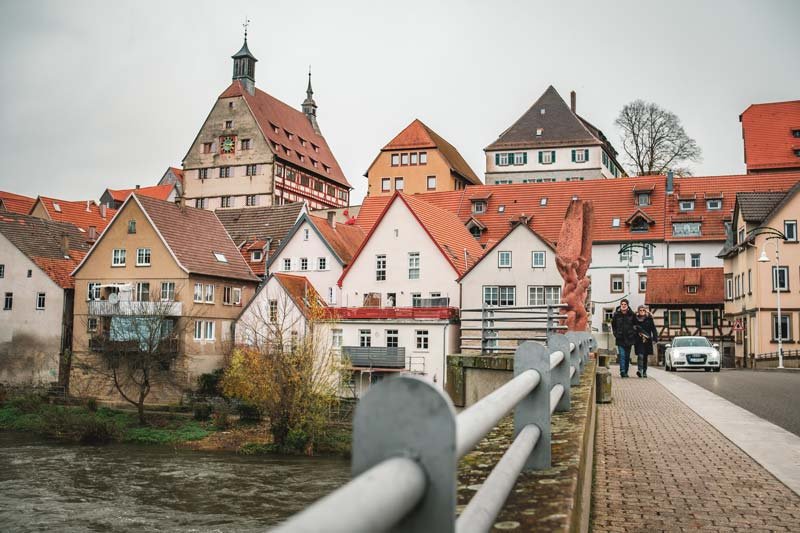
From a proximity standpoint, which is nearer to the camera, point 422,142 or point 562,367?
point 562,367

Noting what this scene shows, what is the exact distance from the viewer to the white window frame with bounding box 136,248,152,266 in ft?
181

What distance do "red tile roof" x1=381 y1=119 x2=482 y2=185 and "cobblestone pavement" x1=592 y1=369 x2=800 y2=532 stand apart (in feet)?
253

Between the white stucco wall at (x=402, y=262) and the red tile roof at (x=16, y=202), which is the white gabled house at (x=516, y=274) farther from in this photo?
the red tile roof at (x=16, y=202)

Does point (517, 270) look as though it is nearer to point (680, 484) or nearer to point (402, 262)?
point (402, 262)

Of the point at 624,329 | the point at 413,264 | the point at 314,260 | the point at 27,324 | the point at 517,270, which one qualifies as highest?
the point at 314,260

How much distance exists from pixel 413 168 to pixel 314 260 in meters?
34.0

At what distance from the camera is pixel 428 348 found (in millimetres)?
46906

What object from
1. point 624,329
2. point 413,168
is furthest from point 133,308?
point 413,168

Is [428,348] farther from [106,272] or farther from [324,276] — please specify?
[106,272]

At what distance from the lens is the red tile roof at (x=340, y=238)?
55.7 meters

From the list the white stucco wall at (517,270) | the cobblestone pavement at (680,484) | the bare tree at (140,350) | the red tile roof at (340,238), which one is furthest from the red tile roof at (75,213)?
the cobblestone pavement at (680,484)

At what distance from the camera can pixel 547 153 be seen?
8519 centimetres

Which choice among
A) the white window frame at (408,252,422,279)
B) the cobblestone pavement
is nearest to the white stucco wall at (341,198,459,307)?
the white window frame at (408,252,422,279)

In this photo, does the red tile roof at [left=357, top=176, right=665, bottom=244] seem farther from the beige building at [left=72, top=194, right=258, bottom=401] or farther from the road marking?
the road marking
